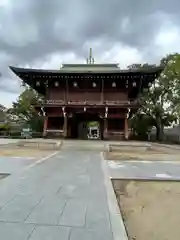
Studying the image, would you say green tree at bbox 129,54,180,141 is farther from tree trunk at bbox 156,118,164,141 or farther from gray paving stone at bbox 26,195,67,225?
gray paving stone at bbox 26,195,67,225

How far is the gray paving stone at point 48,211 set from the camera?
3993mm

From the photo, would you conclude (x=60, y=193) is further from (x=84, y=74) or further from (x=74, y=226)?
(x=84, y=74)

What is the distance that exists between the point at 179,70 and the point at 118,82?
761cm

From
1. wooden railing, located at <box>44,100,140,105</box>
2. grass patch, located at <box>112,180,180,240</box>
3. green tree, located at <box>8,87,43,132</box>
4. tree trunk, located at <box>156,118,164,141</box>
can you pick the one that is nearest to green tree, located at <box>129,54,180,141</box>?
tree trunk, located at <box>156,118,164,141</box>

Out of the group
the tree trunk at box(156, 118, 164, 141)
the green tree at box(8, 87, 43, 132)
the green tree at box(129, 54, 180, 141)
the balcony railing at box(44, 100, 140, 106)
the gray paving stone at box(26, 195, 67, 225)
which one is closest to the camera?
the gray paving stone at box(26, 195, 67, 225)

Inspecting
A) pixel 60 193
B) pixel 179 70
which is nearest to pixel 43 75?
pixel 179 70

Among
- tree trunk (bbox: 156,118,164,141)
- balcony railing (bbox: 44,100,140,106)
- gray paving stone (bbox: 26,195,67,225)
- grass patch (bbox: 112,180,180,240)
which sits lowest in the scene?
grass patch (bbox: 112,180,180,240)

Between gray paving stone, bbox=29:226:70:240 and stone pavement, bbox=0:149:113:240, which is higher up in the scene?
stone pavement, bbox=0:149:113:240

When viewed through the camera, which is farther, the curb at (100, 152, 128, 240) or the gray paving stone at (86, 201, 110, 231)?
the gray paving stone at (86, 201, 110, 231)

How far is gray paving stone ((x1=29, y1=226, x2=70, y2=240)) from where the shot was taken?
3.36 meters

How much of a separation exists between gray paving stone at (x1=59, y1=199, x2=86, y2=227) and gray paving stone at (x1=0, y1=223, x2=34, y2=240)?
512 millimetres

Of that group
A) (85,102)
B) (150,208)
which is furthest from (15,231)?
(85,102)

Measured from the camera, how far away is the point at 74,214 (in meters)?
4.38

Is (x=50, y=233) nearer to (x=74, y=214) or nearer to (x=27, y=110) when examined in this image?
(x=74, y=214)
